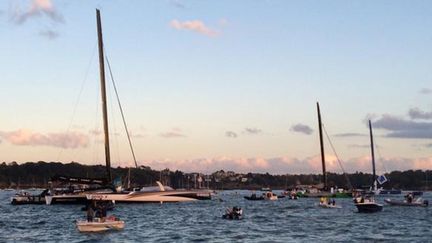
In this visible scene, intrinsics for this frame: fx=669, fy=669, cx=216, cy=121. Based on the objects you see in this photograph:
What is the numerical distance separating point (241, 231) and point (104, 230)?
1431 cm

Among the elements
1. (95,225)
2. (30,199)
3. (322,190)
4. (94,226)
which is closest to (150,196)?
(30,199)

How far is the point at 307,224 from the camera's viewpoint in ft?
260

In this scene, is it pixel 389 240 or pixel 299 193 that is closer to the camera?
pixel 389 240

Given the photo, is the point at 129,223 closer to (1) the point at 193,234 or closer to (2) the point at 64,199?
(1) the point at 193,234

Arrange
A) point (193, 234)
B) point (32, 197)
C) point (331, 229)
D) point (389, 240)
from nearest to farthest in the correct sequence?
point (389, 240), point (193, 234), point (331, 229), point (32, 197)

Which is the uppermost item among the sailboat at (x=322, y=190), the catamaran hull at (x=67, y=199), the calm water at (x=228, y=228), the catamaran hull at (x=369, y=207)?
the sailboat at (x=322, y=190)

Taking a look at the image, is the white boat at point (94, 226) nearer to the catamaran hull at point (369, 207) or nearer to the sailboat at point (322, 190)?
the catamaran hull at point (369, 207)

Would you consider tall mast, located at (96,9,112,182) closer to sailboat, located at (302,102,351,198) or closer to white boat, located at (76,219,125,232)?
white boat, located at (76,219,125,232)

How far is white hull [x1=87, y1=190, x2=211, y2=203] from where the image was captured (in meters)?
111

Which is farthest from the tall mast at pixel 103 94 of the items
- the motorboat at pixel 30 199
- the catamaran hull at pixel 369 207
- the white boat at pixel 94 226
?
the white boat at pixel 94 226

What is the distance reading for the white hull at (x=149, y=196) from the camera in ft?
363

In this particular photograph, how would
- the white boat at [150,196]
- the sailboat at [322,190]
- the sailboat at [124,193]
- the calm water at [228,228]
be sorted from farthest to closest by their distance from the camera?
the sailboat at [322,190] < the sailboat at [124,193] < the white boat at [150,196] < the calm water at [228,228]

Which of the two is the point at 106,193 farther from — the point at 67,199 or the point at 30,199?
the point at 30,199

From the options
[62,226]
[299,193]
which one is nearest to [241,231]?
[62,226]
